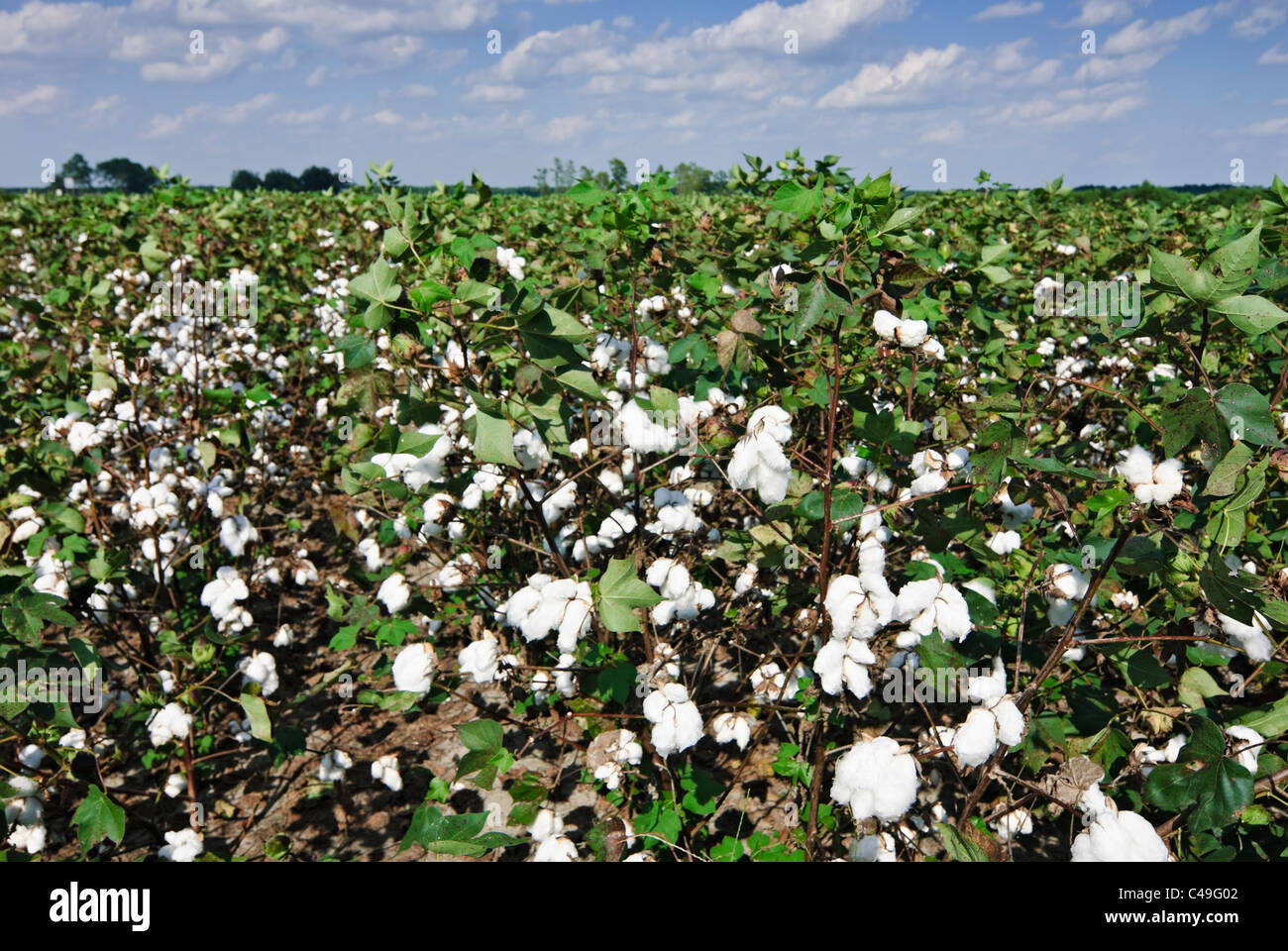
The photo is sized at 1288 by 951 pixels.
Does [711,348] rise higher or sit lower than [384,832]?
higher

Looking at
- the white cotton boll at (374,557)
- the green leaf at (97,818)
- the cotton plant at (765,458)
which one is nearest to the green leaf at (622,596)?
the cotton plant at (765,458)

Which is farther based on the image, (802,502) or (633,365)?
(633,365)

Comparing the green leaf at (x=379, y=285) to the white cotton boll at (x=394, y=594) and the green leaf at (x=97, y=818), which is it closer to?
the white cotton boll at (x=394, y=594)

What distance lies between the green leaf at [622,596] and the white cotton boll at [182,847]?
1593 millimetres

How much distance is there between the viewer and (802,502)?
167 centimetres

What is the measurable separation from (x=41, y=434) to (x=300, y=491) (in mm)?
2214

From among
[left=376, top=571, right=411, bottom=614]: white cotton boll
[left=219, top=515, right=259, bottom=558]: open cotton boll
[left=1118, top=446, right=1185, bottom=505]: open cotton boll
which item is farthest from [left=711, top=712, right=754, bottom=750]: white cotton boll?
[left=219, top=515, right=259, bottom=558]: open cotton boll

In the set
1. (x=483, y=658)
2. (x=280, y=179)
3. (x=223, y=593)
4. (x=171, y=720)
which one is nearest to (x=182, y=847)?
(x=171, y=720)

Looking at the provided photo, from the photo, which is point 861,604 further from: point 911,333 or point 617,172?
point 617,172

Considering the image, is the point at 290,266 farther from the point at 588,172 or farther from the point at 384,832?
the point at 384,832

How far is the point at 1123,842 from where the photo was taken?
3.94 feet

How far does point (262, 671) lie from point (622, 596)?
152 centimetres

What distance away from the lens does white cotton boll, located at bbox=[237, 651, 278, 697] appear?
2.37m
